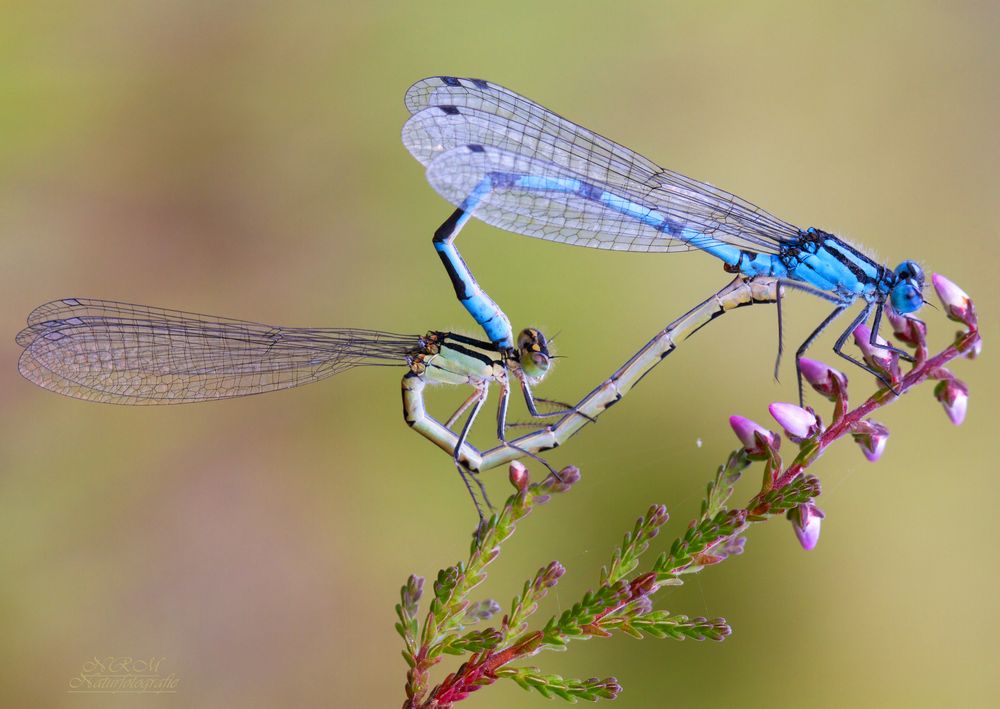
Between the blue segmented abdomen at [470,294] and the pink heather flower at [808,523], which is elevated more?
the blue segmented abdomen at [470,294]

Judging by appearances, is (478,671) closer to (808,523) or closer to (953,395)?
(808,523)

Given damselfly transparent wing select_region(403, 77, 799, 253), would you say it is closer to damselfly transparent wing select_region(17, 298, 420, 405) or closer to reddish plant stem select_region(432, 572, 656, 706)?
damselfly transparent wing select_region(17, 298, 420, 405)

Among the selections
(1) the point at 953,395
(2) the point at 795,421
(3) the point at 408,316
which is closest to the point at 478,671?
(2) the point at 795,421

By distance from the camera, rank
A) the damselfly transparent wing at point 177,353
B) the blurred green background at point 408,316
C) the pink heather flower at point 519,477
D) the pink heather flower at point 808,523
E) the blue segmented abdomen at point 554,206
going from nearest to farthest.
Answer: the pink heather flower at point 808,523, the pink heather flower at point 519,477, the blue segmented abdomen at point 554,206, the damselfly transparent wing at point 177,353, the blurred green background at point 408,316

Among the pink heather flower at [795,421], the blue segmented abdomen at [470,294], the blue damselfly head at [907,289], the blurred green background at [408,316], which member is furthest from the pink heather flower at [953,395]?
the blurred green background at [408,316]

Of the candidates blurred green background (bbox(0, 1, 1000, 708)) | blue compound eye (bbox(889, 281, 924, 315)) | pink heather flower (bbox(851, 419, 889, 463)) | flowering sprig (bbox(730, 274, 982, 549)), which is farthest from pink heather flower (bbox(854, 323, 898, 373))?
blurred green background (bbox(0, 1, 1000, 708))

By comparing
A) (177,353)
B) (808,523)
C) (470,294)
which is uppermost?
(177,353)

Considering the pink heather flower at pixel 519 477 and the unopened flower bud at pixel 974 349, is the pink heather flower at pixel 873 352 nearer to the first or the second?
the unopened flower bud at pixel 974 349
